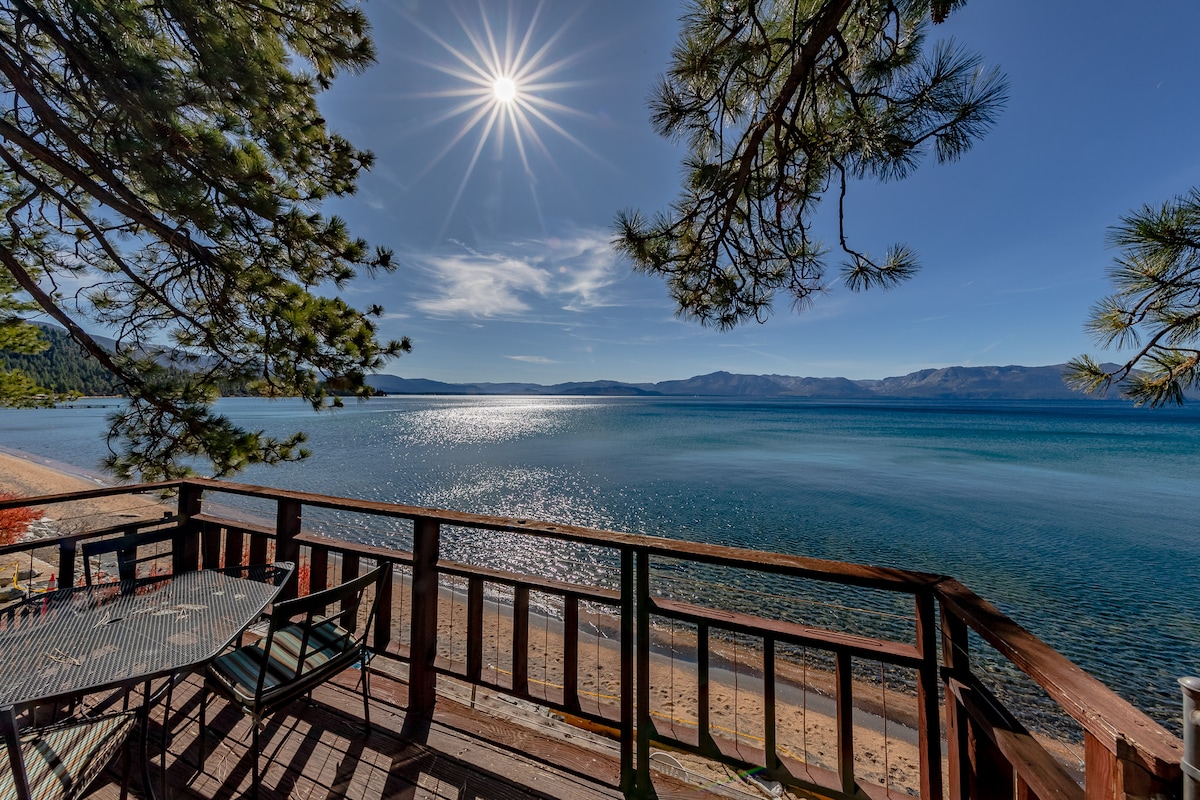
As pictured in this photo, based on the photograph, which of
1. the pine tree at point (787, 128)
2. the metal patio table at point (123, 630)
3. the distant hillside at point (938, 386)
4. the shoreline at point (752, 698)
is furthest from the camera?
the distant hillside at point (938, 386)

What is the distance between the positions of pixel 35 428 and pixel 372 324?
223 feet

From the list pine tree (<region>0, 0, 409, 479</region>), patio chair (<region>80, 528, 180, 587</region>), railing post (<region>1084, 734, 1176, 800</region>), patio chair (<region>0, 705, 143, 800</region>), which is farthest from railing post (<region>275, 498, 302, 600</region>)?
railing post (<region>1084, 734, 1176, 800</region>)

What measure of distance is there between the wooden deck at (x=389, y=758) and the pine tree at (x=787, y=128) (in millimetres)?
3223

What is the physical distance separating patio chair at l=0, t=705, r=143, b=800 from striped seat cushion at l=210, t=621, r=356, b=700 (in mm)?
306

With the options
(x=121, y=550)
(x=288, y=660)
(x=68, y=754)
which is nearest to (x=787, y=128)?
(x=288, y=660)

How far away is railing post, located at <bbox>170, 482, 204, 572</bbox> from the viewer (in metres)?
2.96

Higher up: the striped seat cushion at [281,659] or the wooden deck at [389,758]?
the striped seat cushion at [281,659]

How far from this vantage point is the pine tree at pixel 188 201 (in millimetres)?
2627

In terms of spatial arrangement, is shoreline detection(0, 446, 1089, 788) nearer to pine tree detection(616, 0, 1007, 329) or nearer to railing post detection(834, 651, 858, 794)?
railing post detection(834, 651, 858, 794)

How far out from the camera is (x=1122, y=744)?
69 cm

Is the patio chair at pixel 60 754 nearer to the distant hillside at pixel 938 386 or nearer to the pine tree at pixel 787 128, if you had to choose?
the pine tree at pixel 787 128

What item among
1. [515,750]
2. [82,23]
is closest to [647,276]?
[515,750]

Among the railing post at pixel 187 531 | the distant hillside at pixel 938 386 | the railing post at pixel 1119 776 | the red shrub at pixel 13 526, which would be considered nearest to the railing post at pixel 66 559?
the railing post at pixel 187 531

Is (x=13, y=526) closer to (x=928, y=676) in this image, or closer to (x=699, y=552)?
(x=699, y=552)
